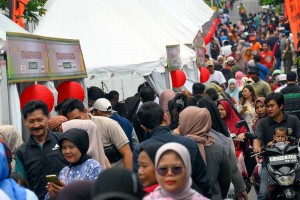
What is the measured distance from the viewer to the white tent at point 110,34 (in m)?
18.1

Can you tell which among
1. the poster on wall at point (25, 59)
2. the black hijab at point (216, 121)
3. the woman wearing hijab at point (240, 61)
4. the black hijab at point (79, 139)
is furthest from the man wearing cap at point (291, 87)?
the woman wearing hijab at point (240, 61)

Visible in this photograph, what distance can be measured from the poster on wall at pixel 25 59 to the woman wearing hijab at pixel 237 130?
2402 mm

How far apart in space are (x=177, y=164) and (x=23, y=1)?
43.3 feet

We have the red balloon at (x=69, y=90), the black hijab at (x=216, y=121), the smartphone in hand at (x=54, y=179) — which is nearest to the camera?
the smartphone in hand at (x=54, y=179)

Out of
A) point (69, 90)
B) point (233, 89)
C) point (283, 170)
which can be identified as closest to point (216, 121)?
point (283, 170)

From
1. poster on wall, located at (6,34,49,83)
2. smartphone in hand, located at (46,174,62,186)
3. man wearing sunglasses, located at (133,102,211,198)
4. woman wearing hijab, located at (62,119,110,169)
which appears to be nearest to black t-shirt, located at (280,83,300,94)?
poster on wall, located at (6,34,49,83)

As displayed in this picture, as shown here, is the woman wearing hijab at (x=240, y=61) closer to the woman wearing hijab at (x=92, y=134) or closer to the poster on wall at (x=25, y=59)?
the poster on wall at (x=25, y=59)

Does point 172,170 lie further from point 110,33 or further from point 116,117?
point 110,33

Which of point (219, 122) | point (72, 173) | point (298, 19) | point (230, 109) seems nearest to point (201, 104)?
point (219, 122)

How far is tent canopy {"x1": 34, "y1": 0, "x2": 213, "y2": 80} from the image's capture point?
1817 cm

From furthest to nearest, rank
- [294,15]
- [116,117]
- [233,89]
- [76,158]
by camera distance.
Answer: [294,15] → [233,89] → [116,117] → [76,158]

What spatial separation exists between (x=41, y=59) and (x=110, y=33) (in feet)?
20.7

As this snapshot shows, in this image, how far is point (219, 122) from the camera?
10812 mm

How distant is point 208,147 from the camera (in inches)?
361
